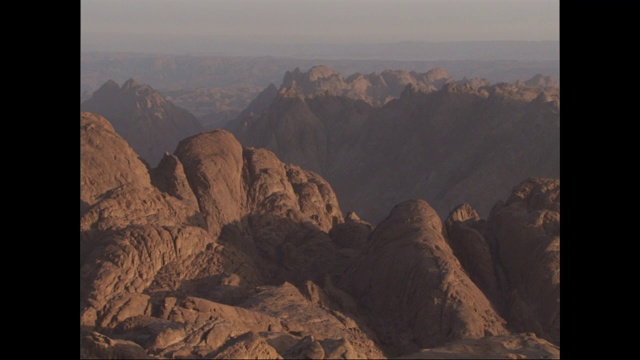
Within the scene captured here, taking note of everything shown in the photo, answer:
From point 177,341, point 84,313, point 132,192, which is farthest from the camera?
point 132,192

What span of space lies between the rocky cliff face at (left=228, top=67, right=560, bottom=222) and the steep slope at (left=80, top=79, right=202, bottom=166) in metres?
11.2

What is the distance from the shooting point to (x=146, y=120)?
100 meters

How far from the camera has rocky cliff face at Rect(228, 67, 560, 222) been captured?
67.6m

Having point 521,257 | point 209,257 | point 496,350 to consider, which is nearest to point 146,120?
point 209,257

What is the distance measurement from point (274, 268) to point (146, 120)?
75078mm

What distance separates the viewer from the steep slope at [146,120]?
95.8 metres

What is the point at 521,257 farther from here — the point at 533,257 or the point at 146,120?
the point at 146,120

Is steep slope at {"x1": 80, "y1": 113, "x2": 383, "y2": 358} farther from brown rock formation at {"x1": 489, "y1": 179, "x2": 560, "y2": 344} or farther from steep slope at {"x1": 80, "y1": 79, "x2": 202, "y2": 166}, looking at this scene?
A: steep slope at {"x1": 80, "y1": 79, "x2": 202, "y2": 166}

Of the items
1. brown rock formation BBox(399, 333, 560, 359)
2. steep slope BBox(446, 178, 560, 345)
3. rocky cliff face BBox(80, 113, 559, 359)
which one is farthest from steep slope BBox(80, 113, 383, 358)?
steep slope BBox(446, 178, 560, 345)
